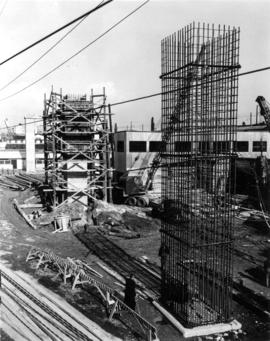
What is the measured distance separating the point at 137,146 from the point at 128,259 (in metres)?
20.9

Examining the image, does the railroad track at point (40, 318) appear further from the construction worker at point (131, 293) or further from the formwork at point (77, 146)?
the formwork at point (77, 146)

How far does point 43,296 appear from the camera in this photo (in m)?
12.8

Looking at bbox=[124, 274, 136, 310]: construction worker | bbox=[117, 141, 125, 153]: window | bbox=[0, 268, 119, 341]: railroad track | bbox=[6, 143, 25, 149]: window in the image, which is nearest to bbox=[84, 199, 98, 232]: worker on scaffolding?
bbox=[0, 268, 119, 341]: railroad track

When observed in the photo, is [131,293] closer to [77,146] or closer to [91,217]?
[91,217]

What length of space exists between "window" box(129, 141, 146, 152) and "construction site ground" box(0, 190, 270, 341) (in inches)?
357

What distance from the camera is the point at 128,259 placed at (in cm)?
1775

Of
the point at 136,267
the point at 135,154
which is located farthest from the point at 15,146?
the point at 136,267

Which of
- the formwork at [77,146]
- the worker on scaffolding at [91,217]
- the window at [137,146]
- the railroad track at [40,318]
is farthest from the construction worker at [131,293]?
the window at [137,146]

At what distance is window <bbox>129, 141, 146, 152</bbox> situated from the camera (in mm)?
37219

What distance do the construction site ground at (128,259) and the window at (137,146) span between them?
906 cm

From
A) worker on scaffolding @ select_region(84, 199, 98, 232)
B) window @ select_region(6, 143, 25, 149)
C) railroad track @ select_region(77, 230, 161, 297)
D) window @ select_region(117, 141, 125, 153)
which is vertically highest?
window @ select_region(117, 141, 125, 153)

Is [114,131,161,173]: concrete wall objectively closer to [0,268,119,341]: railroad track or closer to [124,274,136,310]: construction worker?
[0,268,119,341]: railroad track

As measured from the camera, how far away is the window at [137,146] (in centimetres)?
3722

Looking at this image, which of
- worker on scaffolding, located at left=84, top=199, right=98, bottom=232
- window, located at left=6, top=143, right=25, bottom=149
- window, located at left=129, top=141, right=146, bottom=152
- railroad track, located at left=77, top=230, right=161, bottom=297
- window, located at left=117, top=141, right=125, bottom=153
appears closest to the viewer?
railroad track, located at left=77, top=230, right=161, bottom=297
